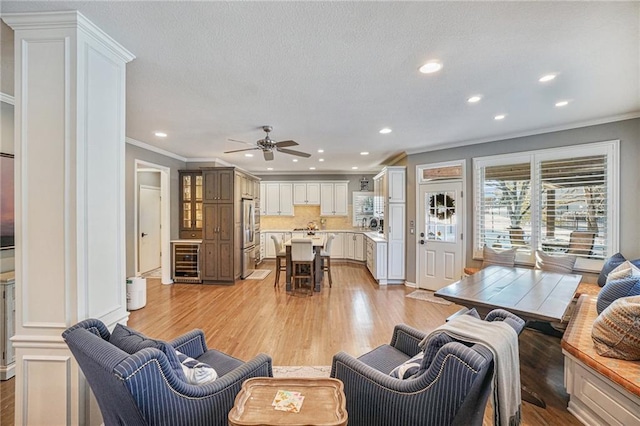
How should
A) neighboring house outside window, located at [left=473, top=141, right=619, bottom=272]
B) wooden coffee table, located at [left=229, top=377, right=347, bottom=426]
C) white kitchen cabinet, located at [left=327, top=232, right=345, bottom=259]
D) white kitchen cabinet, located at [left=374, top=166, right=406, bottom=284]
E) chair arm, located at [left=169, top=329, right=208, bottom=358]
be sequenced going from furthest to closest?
white kitchen cabinet, located at [left=327, top=232, right=345, bottom=259] → white kitchen cabinet, located at [left=374, top=166, right=406, bottom=284] → neighboring house outside window, located at [left=473, top=141, right=619, bottom=272] → chair arm, located at [left=169, top=329, right=208, bottom=358] → wooden coffee table, located at [left=229, top=377, right=347, bottom=426]

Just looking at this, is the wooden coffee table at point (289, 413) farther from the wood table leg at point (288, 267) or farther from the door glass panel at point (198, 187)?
the door glass panel at point (198, 187)

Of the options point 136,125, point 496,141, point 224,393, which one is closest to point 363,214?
point 496,141

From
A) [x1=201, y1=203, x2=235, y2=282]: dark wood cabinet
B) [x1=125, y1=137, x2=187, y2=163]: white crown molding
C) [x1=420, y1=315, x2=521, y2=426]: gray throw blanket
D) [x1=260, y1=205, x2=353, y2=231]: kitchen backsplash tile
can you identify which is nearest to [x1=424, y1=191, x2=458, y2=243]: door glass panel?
[x1=260, y1=205, x2=353, y2=231]: kitchen backsplash tile

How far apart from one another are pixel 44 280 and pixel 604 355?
3522mm

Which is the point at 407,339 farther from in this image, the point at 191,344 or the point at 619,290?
the point at 619,290

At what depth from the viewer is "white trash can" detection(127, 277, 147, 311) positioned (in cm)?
396

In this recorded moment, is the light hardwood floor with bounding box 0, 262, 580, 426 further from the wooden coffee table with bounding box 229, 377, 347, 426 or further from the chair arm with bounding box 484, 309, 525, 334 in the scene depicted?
the wooden coffee table with bounding box 229, 377, 347, 426

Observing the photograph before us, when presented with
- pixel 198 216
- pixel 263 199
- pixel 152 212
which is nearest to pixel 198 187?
pixel 198 216

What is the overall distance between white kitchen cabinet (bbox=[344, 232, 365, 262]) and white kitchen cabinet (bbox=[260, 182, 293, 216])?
183 centimetres

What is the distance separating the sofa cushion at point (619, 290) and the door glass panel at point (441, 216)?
2588 mm

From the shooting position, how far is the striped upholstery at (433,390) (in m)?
1.07

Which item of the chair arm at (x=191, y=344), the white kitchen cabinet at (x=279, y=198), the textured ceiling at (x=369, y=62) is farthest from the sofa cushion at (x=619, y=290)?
the white kitchen cabinet at (x=279, y=198)

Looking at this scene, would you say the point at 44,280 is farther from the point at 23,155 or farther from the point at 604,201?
the point at 604,201

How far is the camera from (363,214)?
7891 millimetres
